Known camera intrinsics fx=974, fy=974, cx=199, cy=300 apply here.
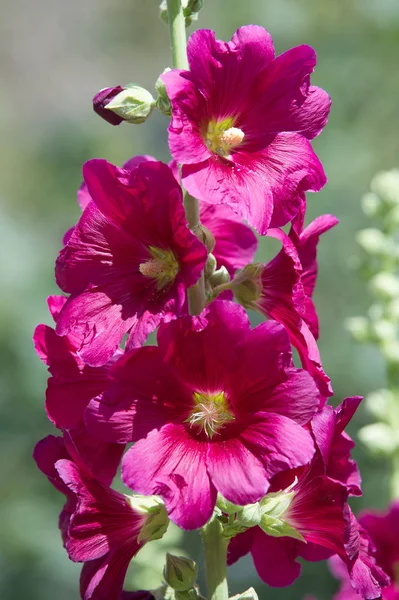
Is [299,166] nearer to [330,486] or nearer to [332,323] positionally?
[330,486]

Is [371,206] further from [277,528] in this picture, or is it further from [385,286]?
[277,528]

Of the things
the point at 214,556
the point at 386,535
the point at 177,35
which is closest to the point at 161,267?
the point at 177,35

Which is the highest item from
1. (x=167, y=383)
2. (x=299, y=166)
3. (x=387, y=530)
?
(x=299, y=166)

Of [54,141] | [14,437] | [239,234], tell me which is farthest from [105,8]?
[239,234]

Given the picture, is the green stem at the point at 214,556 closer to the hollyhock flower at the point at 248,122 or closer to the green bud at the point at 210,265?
the green bud at the point at 210,265

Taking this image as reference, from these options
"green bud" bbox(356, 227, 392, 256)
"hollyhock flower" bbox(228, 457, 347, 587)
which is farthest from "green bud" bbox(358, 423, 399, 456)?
"hollyhock flower" bbox(228, 457, 347, 587)

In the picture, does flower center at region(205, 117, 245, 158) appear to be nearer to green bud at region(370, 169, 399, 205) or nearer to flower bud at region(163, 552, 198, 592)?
flower bud at region(163, 552, 198, 592)

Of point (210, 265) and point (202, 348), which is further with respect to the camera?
point (210, 265)
